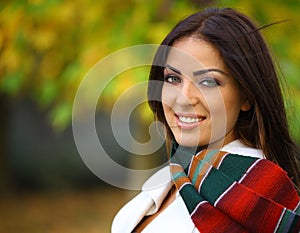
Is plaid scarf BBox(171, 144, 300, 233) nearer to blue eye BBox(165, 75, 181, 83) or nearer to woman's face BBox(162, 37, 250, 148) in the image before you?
woman's face BBox(162, 37, 250, 148)

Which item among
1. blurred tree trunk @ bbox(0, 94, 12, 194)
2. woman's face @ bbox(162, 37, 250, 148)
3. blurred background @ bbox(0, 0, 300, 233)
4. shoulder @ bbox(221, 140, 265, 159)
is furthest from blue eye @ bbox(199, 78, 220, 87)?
blurred tree trunk @ bbox(0, 94, 12, 194)

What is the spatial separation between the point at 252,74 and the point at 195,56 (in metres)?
0.15

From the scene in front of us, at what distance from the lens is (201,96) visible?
65.9 inches

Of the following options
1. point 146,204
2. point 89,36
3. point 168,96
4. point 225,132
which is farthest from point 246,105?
point 89,36

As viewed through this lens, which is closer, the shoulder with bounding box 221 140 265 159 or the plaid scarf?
the plaid scarf

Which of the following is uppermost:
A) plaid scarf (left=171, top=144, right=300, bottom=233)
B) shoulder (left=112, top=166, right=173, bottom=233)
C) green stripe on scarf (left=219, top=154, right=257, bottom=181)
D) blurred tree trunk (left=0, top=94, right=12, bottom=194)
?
green stripe on scarf (left=219, top=154, right=257, bottom=181)

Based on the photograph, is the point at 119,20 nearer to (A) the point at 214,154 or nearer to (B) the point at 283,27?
(B) the point at 283,27

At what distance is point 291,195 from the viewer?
1607mm

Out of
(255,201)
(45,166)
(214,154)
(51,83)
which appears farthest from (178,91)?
(45,166)

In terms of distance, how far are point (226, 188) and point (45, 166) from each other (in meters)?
7.44

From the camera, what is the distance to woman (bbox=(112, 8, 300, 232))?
5.21ft

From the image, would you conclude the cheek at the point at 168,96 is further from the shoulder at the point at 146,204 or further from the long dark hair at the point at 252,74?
the shoulder at the point at 146,204

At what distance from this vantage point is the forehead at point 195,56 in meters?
1.67

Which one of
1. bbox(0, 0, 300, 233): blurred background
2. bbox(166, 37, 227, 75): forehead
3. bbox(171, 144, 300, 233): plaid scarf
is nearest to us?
bbox(171, 144, 300, 233): plaid scarf
